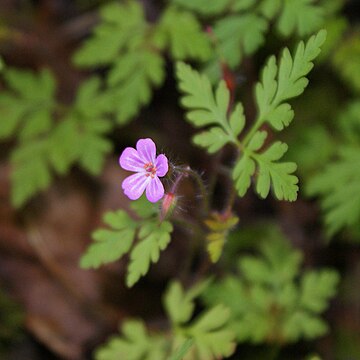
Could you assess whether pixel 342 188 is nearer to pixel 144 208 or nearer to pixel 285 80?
pixel 285 80

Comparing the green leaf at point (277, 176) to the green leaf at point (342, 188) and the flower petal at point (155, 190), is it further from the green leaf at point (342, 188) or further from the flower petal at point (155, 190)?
the green leaf at point (342, 188)

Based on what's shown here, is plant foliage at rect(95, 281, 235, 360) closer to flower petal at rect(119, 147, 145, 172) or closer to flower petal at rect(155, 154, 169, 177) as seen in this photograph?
flower petal at rect(119, 147, 145, 172)

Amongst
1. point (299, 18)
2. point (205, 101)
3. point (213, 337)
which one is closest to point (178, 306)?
point (213, 337)

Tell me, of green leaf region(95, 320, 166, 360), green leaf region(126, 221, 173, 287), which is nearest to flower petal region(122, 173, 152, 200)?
green leaf region(126, 221, 173, 287)

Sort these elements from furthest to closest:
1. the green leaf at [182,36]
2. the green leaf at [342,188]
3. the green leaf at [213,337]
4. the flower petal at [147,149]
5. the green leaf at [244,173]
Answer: the green leaf at [182,36]
the green leaf at [342,188]
the green leaf at [213,337]
the green leaf at [244,173]
the flower petal at [147,149]

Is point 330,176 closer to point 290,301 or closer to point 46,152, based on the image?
point 290,301

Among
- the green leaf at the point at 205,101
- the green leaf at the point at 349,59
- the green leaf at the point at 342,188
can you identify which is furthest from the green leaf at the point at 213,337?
the green leaf at the point at 349,59

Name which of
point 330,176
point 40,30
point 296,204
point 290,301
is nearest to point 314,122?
point 296,204
